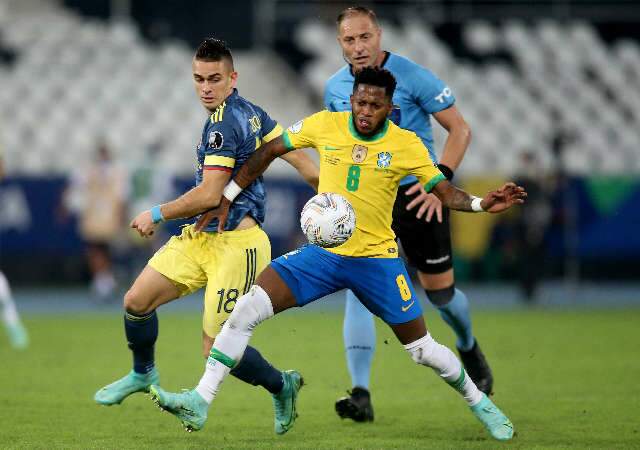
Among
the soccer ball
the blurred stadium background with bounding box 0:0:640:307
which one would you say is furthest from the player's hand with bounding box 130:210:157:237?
the blurred stadium background with bounding box 0:0:640:307

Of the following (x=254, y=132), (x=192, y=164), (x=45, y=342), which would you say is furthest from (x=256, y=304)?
(x=192, y=164)

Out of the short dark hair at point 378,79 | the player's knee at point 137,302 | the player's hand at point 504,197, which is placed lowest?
the player's knee at point 137,302

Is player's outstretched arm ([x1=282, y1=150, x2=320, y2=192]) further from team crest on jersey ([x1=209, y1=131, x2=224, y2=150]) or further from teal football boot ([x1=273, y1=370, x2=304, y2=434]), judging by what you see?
teal football boot ([x1=273, y1=370, x2=304, y2=434])

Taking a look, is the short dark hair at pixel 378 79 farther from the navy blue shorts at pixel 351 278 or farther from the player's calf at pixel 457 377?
the player's calf at pixel 457 377

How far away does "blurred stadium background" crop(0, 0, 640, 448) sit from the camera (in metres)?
16.9

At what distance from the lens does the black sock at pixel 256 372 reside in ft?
23.0

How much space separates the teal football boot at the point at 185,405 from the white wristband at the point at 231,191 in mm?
1199

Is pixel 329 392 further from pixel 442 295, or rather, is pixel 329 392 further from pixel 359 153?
pixel 359 153

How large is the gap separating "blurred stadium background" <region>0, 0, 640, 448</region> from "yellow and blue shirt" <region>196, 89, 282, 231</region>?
17.8 feet

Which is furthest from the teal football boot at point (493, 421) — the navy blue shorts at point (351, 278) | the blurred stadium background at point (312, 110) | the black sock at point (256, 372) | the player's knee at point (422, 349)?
the blurred stadium background at point (312, 110)

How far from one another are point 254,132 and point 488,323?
7663mm

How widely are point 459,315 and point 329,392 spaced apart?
1.40m

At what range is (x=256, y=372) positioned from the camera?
7031 millimetres

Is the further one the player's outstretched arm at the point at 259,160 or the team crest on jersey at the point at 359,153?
the player's outstretched arm at the point at 259,160
